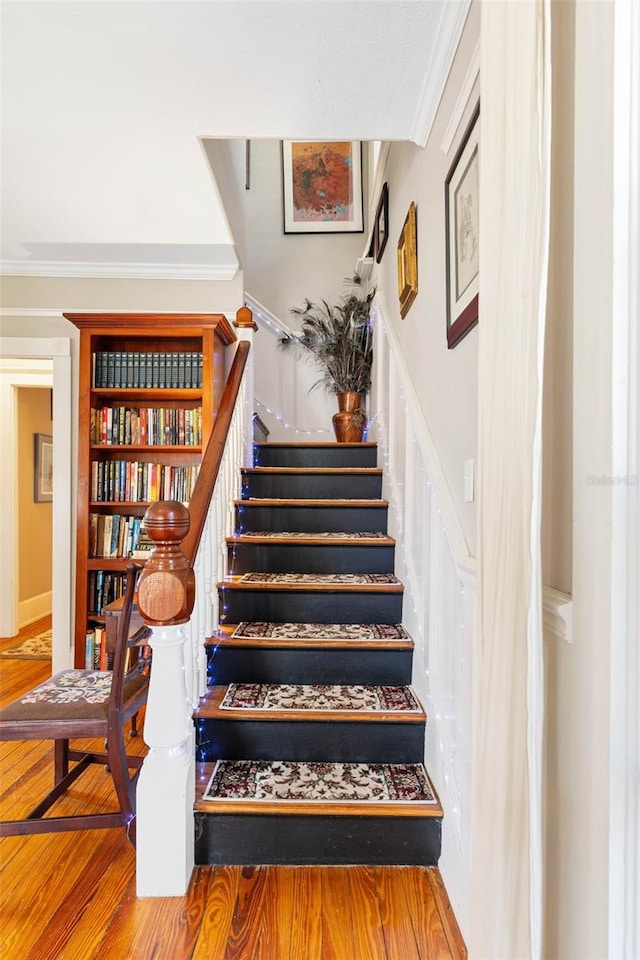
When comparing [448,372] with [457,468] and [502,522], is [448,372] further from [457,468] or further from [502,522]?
[502,522]

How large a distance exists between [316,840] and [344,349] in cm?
318

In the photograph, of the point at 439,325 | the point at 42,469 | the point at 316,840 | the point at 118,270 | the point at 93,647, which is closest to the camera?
the point at 316,840

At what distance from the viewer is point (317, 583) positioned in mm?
2230

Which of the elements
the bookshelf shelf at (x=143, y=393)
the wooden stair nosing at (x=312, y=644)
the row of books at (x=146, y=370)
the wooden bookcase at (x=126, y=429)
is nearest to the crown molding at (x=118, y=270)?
the wooden bookcase at (x=126, y=429)

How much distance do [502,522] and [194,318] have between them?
2.59 meters

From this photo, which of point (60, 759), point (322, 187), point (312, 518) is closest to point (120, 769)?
point (60, 759)

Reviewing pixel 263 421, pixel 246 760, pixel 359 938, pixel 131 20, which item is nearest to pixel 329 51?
pixel 131 20

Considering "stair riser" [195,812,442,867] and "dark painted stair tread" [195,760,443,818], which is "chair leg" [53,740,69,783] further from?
"stair riser" [195,812,442,867]

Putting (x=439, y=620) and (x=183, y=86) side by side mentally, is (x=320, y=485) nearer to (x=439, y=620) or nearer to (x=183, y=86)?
(x=439, y=620)

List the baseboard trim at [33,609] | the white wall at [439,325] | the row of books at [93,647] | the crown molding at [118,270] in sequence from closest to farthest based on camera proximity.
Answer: the white wall at [439,325], the row of books at [93,647], the crown molding at [118,270], the baseboard trim at [33,609]

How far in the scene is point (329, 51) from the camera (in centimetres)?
160

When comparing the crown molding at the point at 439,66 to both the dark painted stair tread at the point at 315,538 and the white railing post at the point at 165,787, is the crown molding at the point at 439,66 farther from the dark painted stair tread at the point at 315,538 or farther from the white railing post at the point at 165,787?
the white railing post at the point at 165,787

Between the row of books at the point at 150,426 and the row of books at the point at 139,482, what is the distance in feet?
0.53

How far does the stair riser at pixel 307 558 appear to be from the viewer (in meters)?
2.44
